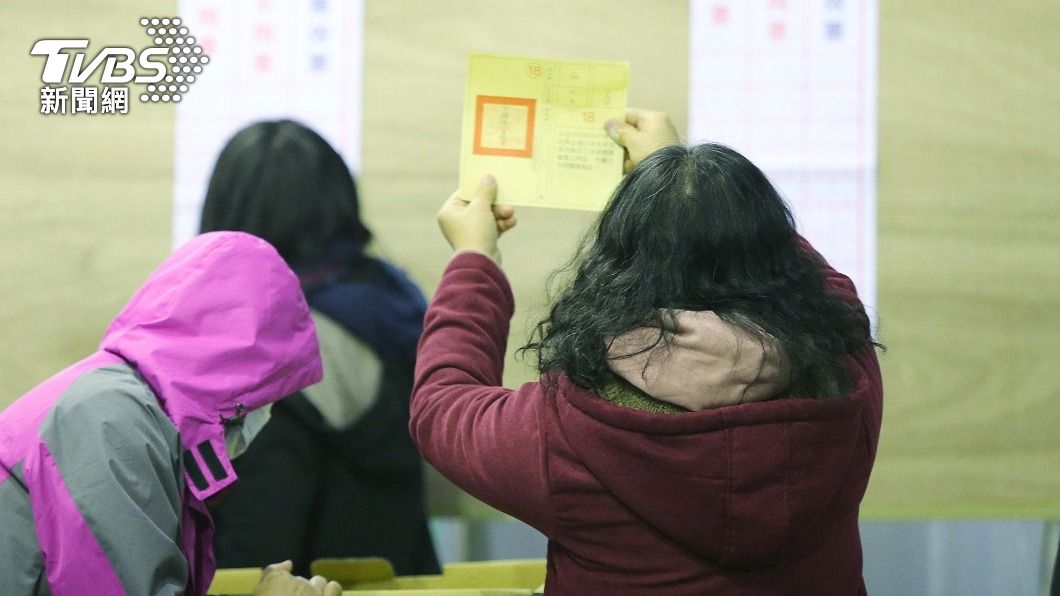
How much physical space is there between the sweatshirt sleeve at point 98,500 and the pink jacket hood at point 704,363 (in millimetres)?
469

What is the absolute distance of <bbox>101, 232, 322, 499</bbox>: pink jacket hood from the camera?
3.54 ft

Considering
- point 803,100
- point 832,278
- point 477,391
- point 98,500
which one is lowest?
point 98,500

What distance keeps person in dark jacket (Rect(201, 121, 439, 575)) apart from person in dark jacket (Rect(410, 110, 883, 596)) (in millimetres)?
669

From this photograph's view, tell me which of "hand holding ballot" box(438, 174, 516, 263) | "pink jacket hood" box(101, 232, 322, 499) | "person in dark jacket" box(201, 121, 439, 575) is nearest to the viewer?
"pink jacket hood" box(101, 232, 322, 499)

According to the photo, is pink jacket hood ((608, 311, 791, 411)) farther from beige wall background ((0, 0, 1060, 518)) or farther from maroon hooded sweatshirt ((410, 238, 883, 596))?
beige wall background ((0, 0, 1060, 518))

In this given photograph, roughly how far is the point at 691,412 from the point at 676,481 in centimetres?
6

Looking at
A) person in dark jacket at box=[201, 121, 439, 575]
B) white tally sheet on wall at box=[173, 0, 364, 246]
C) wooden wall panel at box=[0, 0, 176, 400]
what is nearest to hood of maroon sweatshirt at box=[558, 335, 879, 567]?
person in dark jacket at box=[201, 121, 439, 575]

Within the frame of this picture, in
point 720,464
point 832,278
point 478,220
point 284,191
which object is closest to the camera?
point 720,464

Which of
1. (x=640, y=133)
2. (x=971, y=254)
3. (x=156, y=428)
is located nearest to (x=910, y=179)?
(x=971, y=254)

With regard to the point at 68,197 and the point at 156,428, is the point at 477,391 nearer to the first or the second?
the point at 156,428

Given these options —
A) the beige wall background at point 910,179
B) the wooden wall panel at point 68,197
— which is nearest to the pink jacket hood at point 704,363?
the beige wall background at point 910,179

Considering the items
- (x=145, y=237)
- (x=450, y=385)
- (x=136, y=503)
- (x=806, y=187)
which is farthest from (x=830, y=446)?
(x=145, y=237)

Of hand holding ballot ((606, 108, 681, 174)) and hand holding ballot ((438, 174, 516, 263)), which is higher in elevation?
hand holding ballot ((606, 108, 681, 174))

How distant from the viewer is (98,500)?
0.97m
